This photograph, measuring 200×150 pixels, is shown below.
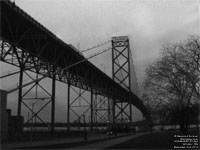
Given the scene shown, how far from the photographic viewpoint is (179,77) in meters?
32.9

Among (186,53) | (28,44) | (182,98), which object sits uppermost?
(28,44)

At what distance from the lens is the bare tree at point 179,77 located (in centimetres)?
3131

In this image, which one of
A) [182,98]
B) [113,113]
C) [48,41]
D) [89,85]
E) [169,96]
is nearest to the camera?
[182,98]

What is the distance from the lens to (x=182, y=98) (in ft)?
108

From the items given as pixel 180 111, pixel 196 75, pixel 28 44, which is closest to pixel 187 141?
pixel 196 75

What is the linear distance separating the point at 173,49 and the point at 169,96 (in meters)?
5.41

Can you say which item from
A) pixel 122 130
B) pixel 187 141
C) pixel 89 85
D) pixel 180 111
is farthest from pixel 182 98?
pixel 122 130

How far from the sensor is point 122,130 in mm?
80062

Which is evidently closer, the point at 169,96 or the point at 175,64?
the point at 175,64

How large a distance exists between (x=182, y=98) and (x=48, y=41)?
56.3ft

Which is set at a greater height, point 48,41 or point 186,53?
point 48,41

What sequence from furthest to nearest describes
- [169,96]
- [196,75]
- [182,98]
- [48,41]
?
1. [48,41]
2. [169,96]
3. [182,98]
4. [196,75]

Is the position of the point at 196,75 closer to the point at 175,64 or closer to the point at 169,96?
the point at 175,64

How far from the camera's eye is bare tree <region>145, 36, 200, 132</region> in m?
31.3
